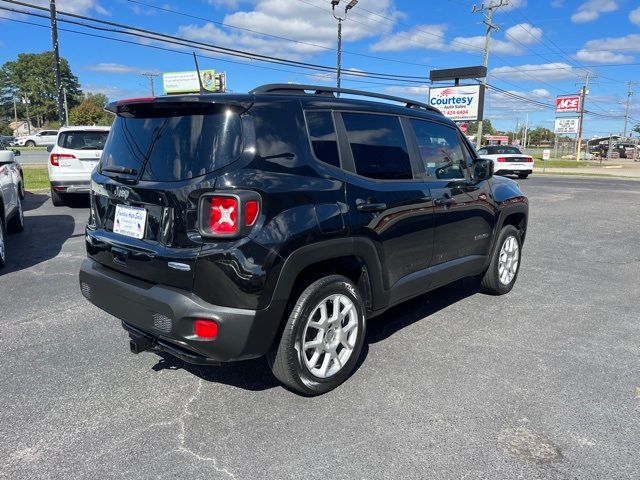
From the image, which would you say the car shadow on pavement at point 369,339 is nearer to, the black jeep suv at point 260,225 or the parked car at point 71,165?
the black jeep suv at point 260,225

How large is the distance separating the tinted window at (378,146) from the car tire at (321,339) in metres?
0.85

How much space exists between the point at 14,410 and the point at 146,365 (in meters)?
0.85

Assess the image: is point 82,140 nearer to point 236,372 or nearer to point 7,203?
point 7,203

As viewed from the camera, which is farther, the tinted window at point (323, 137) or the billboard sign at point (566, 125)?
the billboard sign at point (566, 125)

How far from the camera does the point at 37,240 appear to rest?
7.70 metres

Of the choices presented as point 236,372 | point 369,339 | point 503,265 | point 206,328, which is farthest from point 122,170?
point 503,265

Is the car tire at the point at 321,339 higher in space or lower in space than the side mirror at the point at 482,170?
lower

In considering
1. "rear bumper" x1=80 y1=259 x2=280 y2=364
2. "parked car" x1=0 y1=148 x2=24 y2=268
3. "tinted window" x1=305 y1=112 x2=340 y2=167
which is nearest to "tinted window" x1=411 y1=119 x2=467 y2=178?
"tinted window" x1=305 y1=112 x2=340 y2=167

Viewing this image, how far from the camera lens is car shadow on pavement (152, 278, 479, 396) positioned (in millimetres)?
3369

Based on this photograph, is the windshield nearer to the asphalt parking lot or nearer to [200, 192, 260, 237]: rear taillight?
the asphalt parking lot

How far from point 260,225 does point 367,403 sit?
1345mm

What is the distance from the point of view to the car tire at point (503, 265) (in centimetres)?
505

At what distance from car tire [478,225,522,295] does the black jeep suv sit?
155 centimetres

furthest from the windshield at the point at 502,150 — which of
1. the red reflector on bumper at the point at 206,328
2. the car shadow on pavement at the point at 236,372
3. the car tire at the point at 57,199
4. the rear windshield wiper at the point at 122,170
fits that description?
the red reflector on bumper at the point at 206,328
